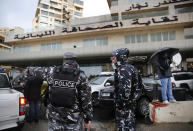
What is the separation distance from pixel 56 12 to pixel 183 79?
5484 cm

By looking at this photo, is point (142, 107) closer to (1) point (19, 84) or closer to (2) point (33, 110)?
(2) point (33, 110)

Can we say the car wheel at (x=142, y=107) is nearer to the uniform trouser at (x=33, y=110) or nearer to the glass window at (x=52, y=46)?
the uniform trouser at (x=33, y=110)

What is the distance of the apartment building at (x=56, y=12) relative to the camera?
50.6 m

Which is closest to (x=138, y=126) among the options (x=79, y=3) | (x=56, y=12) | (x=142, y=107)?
(x=142, y=107)

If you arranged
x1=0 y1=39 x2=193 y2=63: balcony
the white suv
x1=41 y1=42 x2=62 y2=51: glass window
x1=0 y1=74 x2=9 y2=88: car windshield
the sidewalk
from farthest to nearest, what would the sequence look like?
x1=41 y1=42 x2=62 y2=51: glass window, x1=0 y1=39 x2=193 y2=63: balcony, the white suv, x1=0 y1=74 x2=9 y2=88: car windshield, the sidewalk

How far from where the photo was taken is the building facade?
63.2 ft

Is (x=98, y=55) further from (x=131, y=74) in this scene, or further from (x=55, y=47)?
(x=131, y=74)

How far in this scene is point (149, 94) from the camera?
514 centimetres

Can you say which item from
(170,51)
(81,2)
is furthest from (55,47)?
(81,2)

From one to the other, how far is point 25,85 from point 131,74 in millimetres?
3839

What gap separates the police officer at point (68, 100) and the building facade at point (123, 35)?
17.7 m

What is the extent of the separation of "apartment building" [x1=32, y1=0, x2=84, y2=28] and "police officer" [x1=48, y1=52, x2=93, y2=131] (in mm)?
50411

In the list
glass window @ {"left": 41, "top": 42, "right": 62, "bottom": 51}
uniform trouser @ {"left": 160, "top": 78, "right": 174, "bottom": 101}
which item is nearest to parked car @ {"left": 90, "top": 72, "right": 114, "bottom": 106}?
uniform trouser @ {"left": 160, "top": 78, "right": 174, "bottom": 101}

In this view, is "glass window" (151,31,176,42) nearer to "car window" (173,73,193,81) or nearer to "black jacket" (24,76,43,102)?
"car window" (173,73,193,81)
